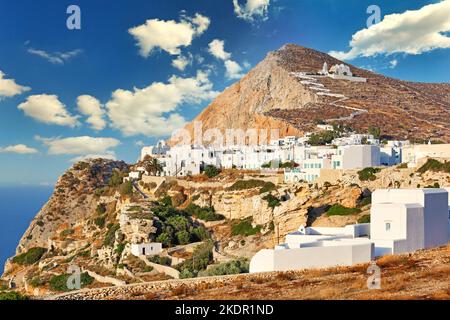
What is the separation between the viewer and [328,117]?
57.2m

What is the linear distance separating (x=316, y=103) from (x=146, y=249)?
1611 inches

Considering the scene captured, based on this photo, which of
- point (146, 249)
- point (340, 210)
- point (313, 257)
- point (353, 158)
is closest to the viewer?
point (313, 257)

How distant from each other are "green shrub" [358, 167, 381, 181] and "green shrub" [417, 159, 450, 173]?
236cm

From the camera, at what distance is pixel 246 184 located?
3319cm

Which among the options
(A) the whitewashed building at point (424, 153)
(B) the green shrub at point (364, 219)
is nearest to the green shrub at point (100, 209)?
(A) the whitewashed building at point (424, 153)

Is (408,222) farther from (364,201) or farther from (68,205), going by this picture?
(68,205)

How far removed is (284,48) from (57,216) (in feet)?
180

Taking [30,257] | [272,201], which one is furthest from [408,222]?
[30,257]

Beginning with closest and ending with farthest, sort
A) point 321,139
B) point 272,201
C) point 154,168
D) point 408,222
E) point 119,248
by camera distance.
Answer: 1. point 408,222
2. point 272,201
3. point 119,248
4. point 321,139
5. point 154,168

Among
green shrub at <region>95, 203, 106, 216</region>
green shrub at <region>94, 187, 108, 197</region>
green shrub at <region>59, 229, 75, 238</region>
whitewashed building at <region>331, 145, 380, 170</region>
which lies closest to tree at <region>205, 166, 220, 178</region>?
green shrub at <region>95, 203, 106, 216</region>

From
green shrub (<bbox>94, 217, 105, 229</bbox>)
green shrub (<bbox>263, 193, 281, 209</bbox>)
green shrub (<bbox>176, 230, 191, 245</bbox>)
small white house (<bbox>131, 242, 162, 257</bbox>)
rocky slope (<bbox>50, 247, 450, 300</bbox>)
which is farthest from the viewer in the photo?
green shrub (<bbox>94, 217, 105, 229</bbox>)

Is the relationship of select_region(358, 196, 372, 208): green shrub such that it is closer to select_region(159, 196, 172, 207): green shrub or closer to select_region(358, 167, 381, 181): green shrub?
select_region(358, 167, 381, 181): green shrub

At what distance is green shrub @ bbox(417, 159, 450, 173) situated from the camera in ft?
85.4

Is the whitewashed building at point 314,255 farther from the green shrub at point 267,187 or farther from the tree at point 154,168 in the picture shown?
the tree at point 154,168
